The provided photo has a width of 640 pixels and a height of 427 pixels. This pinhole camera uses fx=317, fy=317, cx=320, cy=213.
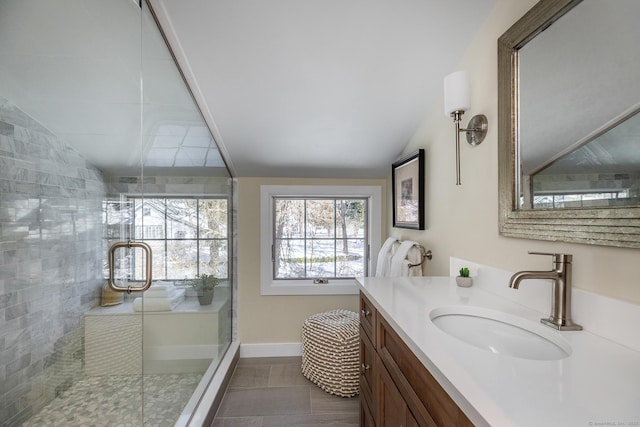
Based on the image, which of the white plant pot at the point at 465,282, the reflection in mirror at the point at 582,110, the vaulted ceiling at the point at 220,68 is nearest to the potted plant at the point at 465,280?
the white plant pot at the point at 465,282

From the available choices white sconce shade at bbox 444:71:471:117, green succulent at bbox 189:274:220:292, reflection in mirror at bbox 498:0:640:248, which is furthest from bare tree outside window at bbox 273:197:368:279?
reflection in mirror at bbox 498:0:640:248

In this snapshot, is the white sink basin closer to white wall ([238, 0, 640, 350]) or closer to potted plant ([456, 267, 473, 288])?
white wall ([238, 0, 640, 350])

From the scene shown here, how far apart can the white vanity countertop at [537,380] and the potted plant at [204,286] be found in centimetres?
134

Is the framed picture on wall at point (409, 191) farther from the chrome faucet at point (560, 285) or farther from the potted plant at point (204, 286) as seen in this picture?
the potted plant at point (204, 286)

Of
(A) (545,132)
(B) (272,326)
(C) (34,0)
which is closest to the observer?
(C) (34,0)

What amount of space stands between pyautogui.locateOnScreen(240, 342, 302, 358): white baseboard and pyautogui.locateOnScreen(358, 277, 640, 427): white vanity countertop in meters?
1.95

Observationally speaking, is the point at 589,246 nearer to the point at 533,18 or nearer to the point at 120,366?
the point at 533,18

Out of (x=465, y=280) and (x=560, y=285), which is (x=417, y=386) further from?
(x=465, y=280)

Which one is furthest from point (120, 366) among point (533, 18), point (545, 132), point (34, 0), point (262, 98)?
point (533, 18)

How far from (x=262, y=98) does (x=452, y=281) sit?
1317 mm

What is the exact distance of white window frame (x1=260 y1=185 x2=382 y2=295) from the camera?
263 centimetres

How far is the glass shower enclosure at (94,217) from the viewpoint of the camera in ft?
2.77

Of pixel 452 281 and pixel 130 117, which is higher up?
pixel 130 117

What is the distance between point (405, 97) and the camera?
1.70m
